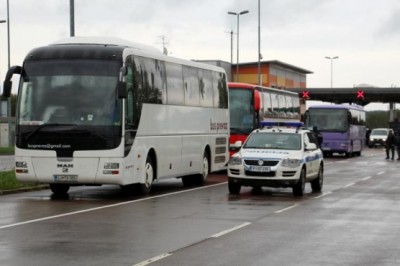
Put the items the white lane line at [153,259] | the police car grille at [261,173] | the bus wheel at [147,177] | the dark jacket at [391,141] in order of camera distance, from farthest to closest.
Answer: the dark jacket at [391,141] → the police car grille at [261,173] → the bus wheel at [147,177] → the white lane line at [153,259]

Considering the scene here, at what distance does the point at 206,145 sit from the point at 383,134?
5730 centimetres

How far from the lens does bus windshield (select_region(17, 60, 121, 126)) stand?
63.5 feet

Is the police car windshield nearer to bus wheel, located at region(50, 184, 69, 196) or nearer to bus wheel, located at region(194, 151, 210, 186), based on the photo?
bus wheel, located at region(194, 151, 210, 186)

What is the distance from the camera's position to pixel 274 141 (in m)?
22.3

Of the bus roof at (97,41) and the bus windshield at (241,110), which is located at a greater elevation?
the bus roof at (97,41)

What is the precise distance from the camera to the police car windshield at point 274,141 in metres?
22.1

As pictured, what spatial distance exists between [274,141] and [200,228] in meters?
8.87

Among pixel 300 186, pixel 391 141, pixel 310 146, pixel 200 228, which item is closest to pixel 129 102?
pixel 300 186

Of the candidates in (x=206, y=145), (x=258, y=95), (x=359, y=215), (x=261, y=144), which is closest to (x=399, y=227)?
(x=359, y=215)

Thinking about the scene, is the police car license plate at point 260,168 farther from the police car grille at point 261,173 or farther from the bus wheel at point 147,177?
the bus wheel at point 147,177

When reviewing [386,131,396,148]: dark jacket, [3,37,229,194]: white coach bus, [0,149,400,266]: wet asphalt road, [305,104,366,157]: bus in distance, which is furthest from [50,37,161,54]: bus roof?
[305,104,366,157]: bus in distance

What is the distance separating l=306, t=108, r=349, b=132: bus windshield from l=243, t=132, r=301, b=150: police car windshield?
31.5m

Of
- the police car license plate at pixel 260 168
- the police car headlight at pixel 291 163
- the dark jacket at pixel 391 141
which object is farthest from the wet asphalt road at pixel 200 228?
the dark jacket at pixel 391 141

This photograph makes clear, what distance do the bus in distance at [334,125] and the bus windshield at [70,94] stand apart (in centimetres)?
3424
